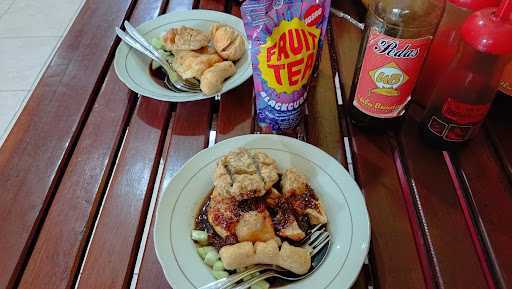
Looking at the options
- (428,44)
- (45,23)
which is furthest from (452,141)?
(45,23)

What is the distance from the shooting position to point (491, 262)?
0.54 m

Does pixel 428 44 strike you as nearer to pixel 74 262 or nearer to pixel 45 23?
pixel 74 262

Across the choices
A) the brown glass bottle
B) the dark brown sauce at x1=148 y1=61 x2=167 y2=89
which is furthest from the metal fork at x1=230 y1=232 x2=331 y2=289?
the dark brown sauce at x1=148 y1=61 x2=167 y2=89

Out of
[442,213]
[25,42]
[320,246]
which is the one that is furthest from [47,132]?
[25,42]

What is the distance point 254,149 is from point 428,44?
11.2 inches

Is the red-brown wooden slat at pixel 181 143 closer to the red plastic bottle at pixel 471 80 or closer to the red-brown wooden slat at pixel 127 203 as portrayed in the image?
the red-brown wooden slat at pixel 127 203

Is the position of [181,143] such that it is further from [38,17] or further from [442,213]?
[38,17]

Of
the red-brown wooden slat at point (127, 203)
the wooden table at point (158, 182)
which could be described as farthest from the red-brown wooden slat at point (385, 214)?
the red-brown wooden slat at point (127, 203)

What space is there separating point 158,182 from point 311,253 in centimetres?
29

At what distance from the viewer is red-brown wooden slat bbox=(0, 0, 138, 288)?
59cm

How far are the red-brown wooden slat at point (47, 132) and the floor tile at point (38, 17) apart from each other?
1.11m

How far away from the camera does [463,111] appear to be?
1.94ft

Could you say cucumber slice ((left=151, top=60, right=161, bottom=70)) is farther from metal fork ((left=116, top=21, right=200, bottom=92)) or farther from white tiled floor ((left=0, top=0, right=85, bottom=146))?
white tiled floor ((left=0, top=0, right=85, bottom=146))

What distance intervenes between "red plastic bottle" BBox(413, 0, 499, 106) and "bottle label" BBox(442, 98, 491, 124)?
7cm
